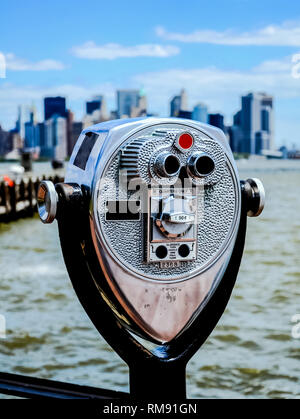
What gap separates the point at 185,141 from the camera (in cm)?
193

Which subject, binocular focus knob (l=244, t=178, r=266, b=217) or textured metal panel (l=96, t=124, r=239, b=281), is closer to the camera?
textured metal panel (l=96, t=124, r=239, b=281)

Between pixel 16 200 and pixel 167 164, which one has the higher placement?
pixel 167 164

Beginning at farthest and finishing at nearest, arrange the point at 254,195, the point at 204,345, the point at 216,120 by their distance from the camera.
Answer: the point at 204,345, the point at 216,120, the point at 254,195

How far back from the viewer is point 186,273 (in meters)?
1.97

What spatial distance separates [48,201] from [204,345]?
128 inches

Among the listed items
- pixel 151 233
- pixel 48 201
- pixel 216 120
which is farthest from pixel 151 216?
pixel 216 120

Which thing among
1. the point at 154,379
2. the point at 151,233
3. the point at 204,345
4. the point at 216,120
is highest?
the point at 216,120

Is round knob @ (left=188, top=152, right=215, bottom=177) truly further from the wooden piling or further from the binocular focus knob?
the wooden piling

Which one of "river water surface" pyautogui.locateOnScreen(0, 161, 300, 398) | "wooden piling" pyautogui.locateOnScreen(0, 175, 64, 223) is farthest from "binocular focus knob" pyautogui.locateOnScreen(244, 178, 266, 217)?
"wooden piling" pyautogui.locateOnScreen(0, 175, 64, 223)

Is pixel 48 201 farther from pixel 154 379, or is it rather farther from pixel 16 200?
pixel 16 200

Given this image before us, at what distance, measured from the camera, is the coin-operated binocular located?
1.87 meters

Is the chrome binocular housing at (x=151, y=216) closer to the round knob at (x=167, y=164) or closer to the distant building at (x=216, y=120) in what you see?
the round knob at (x=167, y=164)
